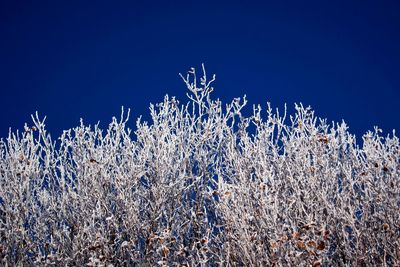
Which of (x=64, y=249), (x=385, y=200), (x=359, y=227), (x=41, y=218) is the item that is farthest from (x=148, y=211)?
(x=385, y=200)

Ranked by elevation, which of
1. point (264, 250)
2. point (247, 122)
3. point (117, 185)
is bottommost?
point (264, 250)

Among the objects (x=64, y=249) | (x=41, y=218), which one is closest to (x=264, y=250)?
(x=64, y=249)

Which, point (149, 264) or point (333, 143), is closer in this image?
point (149, 264)

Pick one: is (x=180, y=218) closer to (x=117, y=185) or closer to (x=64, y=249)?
(x=117, y=185)

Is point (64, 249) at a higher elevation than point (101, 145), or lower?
lower

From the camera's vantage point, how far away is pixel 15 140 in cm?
725

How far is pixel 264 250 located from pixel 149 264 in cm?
201

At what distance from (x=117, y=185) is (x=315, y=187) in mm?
4070

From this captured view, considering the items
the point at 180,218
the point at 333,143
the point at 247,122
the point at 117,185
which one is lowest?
the point at 180,218

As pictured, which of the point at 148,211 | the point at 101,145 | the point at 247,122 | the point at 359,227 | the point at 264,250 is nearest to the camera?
the point at 264,250

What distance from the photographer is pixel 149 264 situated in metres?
5.78

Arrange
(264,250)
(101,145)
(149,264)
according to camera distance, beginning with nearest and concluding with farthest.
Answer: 1. (264,250)
2. (149,264)
3. (101,145)

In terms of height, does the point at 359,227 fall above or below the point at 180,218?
below

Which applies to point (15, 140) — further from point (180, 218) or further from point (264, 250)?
point (264, 250)
